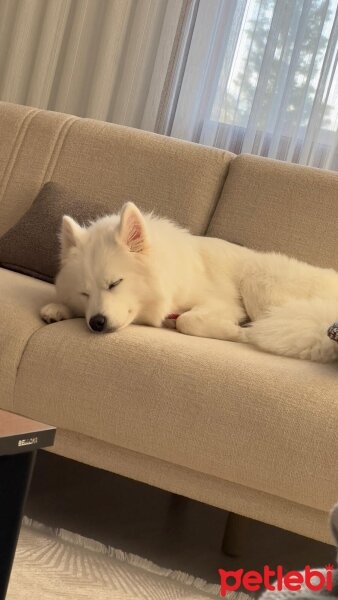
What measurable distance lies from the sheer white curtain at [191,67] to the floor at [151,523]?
6.47 ft

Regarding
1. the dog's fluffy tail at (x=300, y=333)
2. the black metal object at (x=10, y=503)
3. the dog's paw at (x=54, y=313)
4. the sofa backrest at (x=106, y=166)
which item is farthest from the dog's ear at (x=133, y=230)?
the black metal object at (x=10, y=503)

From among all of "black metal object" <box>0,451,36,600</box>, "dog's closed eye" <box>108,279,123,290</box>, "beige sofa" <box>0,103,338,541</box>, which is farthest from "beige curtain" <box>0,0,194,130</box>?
"black metal object" <box>0,451,36,600</box>

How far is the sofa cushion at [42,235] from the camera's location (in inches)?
121

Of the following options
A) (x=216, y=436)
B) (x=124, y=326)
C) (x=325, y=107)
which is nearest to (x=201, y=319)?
(x=124, y=326)

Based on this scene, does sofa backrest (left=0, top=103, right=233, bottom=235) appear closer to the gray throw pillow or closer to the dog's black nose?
the gray throw pillow

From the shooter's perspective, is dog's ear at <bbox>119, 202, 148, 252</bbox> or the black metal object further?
dog's ear at <bbox>119, 202, 148, 252</bbox>

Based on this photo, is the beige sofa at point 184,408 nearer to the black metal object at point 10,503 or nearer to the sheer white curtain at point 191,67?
the black metal object at point 10,503

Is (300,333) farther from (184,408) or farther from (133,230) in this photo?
(133,230)

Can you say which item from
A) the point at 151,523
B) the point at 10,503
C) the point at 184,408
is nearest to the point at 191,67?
the point at 151,523

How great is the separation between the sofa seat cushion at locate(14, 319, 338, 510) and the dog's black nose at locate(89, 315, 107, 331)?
35 millimetres

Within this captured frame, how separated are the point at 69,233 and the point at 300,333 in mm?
752

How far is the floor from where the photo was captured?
2439 mm

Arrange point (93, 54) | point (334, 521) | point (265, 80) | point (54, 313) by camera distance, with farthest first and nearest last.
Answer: point (93, 54), point (265, 80), point (54, 313), point (334, 521)

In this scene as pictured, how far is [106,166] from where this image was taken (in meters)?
3.31
